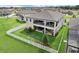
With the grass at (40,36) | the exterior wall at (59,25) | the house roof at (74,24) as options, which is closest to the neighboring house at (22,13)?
the grass at (40,36)

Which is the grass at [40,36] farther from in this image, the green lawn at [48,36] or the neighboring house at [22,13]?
the neighboring house at [22,13]

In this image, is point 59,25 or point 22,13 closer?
point 59,25

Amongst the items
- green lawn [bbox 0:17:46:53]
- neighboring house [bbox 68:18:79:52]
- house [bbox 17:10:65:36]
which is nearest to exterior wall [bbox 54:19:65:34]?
house [bbox 17:10:65:36]

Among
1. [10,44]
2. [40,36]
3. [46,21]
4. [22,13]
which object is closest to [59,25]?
[46,21]

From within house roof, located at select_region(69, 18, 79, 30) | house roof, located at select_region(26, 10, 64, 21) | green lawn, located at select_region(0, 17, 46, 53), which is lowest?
green lawn, located at select_region(0, 17, 46, 53)

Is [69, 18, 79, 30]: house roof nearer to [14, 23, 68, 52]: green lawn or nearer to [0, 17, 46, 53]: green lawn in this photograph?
[14, 23, 68, 52]: green lawn

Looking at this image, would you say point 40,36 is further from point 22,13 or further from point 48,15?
point 22,13
